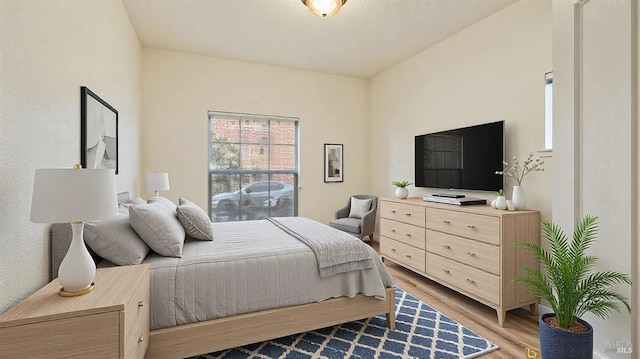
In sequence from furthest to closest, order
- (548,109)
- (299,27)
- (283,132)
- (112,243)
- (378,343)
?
1. (283,132)
2. (299,27)
3. (548,109)
4. (378,343)
5. (112,243)

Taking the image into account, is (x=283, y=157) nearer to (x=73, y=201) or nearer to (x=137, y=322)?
(x=137, y=322)

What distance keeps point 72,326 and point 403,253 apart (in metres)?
3.06

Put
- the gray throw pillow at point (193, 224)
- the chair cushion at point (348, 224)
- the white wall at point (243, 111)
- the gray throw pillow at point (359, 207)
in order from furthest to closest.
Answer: the gray throw pillow at point (359, 207), the chair cushion at point (348, 224), the white wall at point (243, 111), the gray throw pillow at point (193, 224)

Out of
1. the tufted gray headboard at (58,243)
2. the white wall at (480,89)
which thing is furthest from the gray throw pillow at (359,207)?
the tufted gray headboard at (58,243)

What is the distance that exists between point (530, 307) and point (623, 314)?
119cm

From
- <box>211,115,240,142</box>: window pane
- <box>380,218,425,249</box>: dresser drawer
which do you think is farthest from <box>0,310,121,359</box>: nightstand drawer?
<box>211,115,240,142</box>: window pane

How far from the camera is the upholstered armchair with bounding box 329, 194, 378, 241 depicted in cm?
435

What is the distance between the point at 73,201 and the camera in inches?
45.5

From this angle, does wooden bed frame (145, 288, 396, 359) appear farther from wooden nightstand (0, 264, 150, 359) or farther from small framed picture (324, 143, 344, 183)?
small framed picture (324, 143, 344, 183)

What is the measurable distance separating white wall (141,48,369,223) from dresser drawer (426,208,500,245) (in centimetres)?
223

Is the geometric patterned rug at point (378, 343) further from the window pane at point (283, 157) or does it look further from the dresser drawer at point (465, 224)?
the window pane at point (283, 157)

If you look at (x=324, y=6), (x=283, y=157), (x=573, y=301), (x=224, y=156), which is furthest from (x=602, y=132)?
(x=224, y=156)

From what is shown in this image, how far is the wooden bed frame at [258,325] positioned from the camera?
1769 millimetres

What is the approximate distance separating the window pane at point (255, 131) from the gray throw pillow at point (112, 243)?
295 centimetres
